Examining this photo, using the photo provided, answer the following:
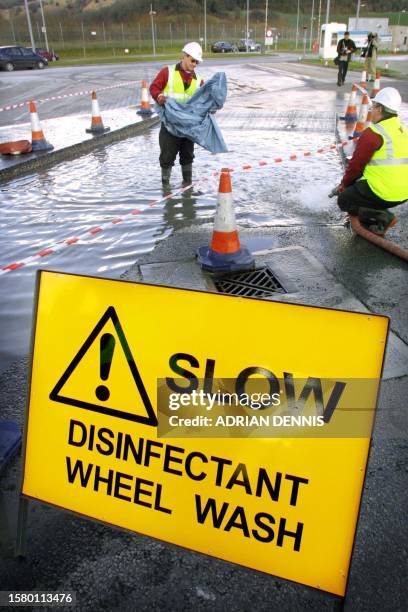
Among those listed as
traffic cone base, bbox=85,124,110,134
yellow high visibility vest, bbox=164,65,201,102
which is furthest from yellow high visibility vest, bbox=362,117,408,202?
traffic cone base, bbox=85,124,110,134

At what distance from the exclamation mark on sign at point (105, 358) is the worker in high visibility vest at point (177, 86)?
5.34 meters

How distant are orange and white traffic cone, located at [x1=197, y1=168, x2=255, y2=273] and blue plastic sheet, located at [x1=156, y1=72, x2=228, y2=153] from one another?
2.57m

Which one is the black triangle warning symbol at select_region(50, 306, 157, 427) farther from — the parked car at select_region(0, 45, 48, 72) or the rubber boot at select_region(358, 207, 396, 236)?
the parked car at select_region(0, 45, 48, 72)

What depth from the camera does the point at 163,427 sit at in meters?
1.80

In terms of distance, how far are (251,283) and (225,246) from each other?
45 cm

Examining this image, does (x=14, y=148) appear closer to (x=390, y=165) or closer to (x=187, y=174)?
(x=187, y=174)

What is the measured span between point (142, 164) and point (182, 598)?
7.65 m

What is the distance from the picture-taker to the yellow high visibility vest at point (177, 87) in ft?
21.5

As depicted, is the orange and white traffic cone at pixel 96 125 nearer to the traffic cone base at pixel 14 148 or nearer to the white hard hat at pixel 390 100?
the traffic cone base at pixel 14 148

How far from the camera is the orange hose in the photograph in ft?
15.9

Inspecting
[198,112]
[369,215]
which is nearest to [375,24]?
[198,112]

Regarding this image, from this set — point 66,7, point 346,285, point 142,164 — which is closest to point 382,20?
point 142,164

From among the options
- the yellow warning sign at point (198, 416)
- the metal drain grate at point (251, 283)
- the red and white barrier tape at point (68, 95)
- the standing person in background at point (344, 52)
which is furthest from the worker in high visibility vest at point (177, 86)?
the standing person in background at point (344, 52)

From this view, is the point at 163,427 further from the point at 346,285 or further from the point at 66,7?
the point at 66,7
